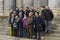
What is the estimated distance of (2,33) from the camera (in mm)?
25984

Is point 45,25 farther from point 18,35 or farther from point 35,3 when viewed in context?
point 35,3

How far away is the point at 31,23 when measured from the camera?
22.5 meters

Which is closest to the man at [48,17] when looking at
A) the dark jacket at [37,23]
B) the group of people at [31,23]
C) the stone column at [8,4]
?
the group of people at [31,23]

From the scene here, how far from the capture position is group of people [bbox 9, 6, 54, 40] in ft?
73.3

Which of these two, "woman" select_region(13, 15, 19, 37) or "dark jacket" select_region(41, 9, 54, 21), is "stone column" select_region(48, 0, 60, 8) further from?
"woman" select_region(13, 15, 19, 37)

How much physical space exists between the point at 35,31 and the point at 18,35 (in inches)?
75.3

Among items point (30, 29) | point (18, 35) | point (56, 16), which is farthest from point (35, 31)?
point (56, 16)

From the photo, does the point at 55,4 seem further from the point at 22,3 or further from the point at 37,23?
the point at 37,23

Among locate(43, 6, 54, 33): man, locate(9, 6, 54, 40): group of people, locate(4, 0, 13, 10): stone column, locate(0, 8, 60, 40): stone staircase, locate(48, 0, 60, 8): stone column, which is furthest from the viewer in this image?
locate(4, 0, 13, 10): stone column

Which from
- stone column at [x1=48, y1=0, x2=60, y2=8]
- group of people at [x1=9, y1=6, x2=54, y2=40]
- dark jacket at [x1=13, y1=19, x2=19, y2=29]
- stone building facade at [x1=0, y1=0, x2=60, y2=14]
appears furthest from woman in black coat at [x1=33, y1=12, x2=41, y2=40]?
stone building facade at [x1=0, y1=0, x2=60, y2=14]

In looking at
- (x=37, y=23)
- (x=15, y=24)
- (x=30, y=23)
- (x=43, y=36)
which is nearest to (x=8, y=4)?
(x=15, y=24)

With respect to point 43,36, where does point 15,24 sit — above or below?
above

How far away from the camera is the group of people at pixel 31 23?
73.3 ft

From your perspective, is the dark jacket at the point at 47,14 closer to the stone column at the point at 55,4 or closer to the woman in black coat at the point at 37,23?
the woman in black coat at the point at 37,23
